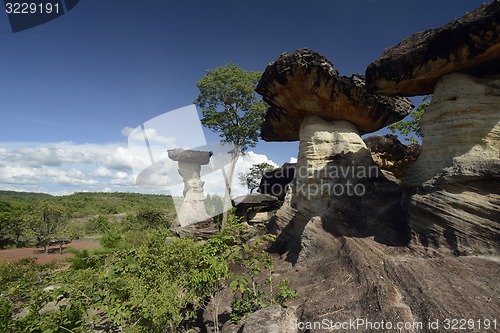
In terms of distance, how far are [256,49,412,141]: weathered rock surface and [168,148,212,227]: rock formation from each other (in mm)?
15361

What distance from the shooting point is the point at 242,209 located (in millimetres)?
19609

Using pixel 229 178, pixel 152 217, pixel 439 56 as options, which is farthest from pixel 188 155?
pixel 439 56

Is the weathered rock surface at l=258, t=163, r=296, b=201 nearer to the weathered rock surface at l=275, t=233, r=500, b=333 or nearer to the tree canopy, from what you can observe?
the tree canopy

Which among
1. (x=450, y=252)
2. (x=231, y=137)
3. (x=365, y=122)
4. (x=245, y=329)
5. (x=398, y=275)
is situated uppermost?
(x=231, y=137)

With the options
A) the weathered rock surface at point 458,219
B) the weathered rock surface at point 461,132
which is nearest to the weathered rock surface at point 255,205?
the weathered rock surface at point 461,132

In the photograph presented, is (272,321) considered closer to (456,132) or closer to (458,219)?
(458,219)

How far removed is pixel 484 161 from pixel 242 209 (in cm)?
1540

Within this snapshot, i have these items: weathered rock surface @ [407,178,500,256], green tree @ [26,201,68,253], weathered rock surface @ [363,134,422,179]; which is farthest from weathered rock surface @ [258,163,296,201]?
green tree @ [26,201,68,253]

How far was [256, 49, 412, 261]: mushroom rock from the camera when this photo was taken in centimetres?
845

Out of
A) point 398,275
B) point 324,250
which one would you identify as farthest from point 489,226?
point 324,250

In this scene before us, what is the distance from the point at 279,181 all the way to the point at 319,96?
11542mm

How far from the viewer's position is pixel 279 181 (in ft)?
67.5

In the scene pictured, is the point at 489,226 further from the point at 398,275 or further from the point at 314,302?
the point at 314,302

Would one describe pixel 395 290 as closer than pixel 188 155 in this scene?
Yes
